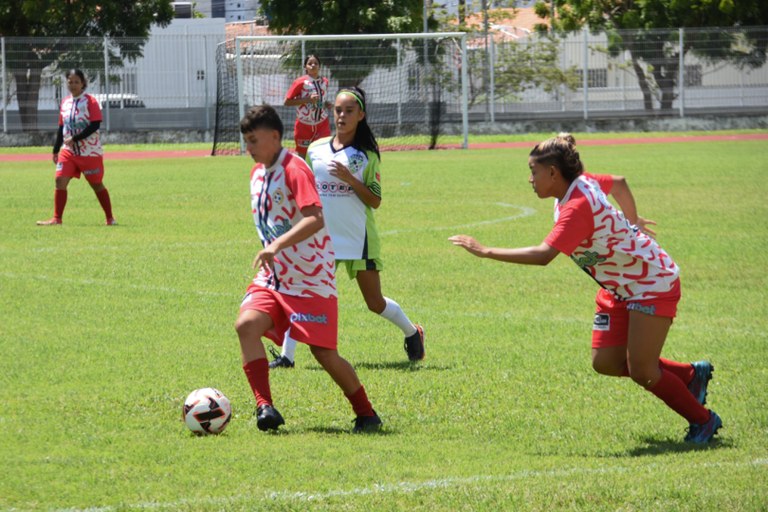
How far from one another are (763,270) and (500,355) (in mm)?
4836

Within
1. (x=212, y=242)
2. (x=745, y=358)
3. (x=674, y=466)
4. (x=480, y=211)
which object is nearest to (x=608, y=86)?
(x=480, y=211)

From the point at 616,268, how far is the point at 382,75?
29473 mm

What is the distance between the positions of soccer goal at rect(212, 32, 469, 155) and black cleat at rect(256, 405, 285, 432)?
2737 cm

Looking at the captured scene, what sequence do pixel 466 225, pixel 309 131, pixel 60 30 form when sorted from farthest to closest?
1. pixel 60 30
2. pixel 309 131
3. pixel 466 225

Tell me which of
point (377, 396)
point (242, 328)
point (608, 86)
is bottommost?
point (377, 396)

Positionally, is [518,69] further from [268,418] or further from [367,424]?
[268,418]

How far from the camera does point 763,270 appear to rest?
12.2 metres

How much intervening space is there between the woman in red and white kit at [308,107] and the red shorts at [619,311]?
42.0 ft

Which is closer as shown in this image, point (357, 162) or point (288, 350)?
point (357, 162)

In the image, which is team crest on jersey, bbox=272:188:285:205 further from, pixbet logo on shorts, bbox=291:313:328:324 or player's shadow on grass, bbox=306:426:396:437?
player's shadow on grass, bbox=306:426:396:437

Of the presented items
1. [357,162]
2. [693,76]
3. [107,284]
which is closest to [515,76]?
[693,76]

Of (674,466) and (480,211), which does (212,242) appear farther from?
(674,466)

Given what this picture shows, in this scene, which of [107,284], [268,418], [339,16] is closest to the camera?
[268,418]

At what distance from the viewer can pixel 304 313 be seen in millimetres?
6383
